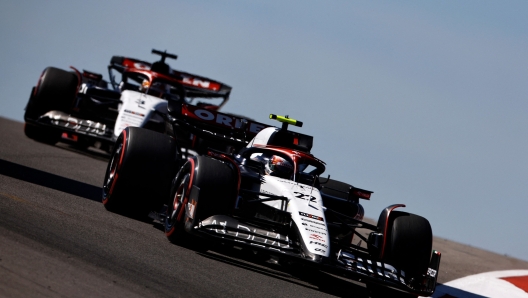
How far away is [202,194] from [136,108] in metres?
9.62

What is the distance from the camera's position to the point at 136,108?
60.5ft

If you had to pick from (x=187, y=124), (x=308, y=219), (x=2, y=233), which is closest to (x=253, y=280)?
(x=308, y=219)

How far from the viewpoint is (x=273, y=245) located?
8703mm

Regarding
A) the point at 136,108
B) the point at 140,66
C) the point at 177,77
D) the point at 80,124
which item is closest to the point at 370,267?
the point at 136,108

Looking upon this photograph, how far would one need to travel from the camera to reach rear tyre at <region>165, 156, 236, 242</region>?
9141mm

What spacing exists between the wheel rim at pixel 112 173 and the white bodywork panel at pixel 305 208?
6.65 feet

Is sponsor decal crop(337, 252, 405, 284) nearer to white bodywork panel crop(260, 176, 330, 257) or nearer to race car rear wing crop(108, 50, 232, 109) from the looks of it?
white bodywork panel crop(260, 176, 330, 257)

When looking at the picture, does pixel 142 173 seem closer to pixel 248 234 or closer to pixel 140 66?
pixel 248 234

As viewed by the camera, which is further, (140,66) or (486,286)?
(140,66)

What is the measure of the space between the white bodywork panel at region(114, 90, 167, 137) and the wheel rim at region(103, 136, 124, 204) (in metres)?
6.45

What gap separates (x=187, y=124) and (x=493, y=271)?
303 inches

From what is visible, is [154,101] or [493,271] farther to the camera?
[154,101]

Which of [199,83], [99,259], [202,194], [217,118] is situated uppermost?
[199,83]

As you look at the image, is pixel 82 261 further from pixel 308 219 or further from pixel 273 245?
pixel 308 219
